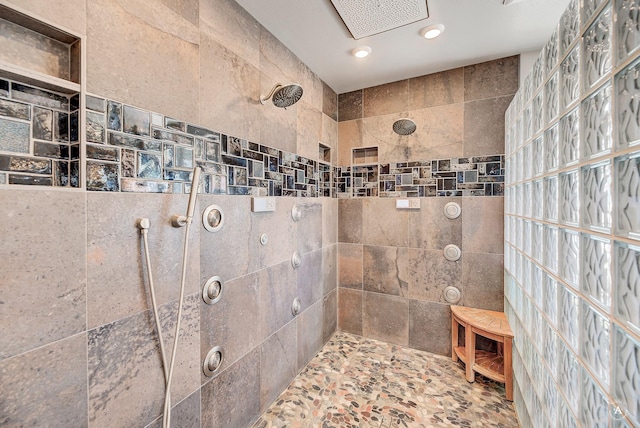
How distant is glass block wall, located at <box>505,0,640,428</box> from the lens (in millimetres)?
567

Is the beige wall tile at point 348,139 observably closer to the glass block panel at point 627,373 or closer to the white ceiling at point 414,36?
the white ceiling at point 414,36

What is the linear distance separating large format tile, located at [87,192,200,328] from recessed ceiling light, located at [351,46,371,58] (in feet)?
4.81

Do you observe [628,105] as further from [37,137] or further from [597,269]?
[37,137]

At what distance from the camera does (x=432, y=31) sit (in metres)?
1.54

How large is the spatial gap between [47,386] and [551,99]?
1896 millimetres

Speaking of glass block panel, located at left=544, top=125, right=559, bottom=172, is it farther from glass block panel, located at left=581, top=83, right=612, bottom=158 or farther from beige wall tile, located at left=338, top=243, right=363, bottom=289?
beige wall tile, located at left=338, top=243, right=363, bottom=289

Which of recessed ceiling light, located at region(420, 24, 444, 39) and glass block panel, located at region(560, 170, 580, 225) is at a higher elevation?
recessed ceiling light, located at region(420, 24, 444, 39)

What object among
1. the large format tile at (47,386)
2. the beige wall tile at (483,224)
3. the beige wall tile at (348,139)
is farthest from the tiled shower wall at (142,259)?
the beige wall tile at (483,224)

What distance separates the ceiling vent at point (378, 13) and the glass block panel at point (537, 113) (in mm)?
732

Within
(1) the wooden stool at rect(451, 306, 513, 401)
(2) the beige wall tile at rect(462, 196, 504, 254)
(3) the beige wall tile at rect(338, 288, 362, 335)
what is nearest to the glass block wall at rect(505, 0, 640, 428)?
(1) the wooden stool at rect(451, 306, 513, 401)

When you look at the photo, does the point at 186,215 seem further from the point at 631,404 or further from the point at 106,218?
the point at 631,404

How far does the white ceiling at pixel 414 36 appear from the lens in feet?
4.47

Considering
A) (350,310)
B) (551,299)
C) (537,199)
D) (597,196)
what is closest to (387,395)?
(350,310)

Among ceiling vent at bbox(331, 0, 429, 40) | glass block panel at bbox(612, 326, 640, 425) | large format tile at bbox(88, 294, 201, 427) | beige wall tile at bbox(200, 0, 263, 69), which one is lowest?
large format tile at bbox(88, 294, 201, 427)
